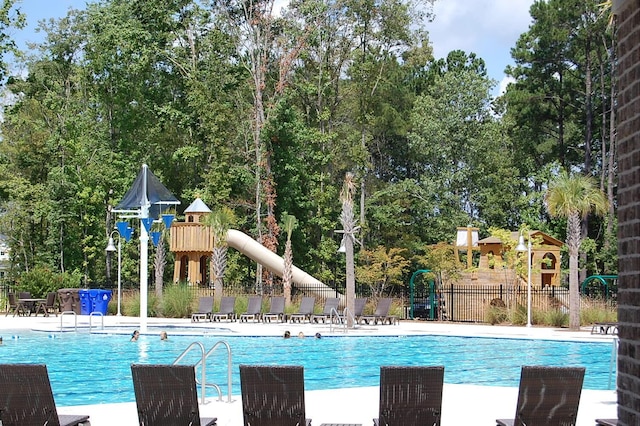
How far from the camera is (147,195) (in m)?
24.2

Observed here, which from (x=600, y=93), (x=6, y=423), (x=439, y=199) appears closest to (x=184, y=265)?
(x=439, y=199)

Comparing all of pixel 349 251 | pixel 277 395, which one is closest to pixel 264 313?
pixel 349 251

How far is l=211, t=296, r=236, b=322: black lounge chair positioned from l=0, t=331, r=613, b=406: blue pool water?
230 inches

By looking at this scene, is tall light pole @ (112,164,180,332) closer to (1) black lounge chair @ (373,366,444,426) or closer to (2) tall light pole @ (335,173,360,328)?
(2) tall light pole @ (335,173,360,328)

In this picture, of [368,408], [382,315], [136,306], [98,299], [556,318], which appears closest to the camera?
[368,408]

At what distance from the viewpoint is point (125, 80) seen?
44406 mm

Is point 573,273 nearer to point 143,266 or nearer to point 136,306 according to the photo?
point 143,266

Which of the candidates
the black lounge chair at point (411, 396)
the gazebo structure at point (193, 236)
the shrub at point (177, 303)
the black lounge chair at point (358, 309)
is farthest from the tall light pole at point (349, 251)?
the black lounge chair at point (411, 396)

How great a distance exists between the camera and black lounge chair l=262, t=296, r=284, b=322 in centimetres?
2955

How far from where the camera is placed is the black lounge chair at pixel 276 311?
1163 inches

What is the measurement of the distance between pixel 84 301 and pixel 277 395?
83.7ft

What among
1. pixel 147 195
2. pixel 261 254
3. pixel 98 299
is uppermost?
pixel 147 195

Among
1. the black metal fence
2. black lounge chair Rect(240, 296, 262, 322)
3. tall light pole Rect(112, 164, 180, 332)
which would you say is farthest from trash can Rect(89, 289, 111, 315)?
tall light pole Rect(112, 164, 180, 332)

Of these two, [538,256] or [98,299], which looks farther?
[538,256]
